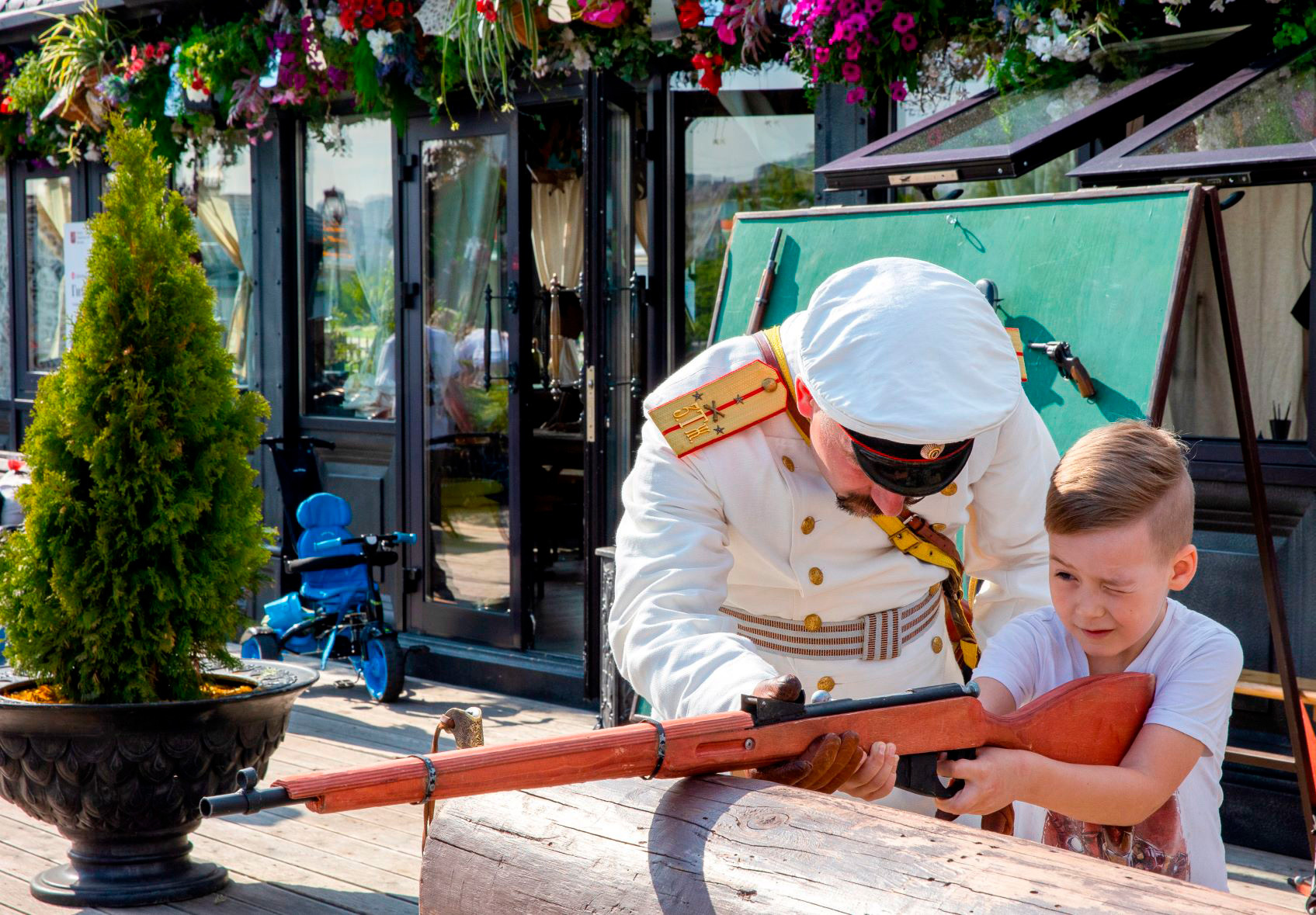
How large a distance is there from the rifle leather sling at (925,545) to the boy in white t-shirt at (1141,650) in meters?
0.29

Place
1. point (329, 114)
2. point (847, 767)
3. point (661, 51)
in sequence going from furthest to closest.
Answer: point (329, 114) → point (661, 51) → point (847, 767)

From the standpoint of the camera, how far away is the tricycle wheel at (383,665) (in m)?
5.73

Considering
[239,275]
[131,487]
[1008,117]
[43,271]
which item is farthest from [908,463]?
[43,271]

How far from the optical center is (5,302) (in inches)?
384

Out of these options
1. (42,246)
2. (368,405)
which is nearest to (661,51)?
(368,405)

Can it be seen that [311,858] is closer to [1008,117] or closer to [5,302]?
[1008,117]

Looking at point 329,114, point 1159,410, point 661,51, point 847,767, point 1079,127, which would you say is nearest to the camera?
point 847,767

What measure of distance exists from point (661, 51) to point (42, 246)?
5.70 m

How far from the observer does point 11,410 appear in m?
9.41

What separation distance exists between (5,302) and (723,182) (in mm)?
6139

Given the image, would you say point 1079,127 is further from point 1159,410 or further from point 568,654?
point 568,654

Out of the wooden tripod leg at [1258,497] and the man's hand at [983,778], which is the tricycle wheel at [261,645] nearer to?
the wooden tripod leg at [1258,497]

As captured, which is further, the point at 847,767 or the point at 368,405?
the point at 368,405

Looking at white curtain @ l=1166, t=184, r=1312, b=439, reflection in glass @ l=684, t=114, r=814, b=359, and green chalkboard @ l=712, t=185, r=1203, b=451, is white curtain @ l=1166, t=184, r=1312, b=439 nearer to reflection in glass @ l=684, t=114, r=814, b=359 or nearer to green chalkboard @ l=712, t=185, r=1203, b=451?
green chalkboard @ l=712, t=185, r=1203, b=451
